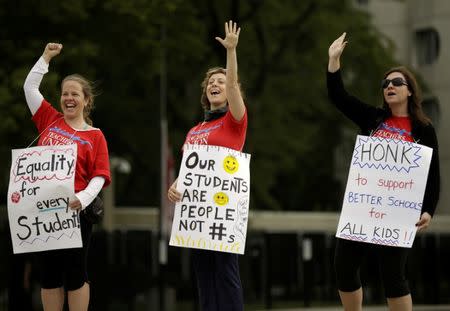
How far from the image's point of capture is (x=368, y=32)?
32.3m

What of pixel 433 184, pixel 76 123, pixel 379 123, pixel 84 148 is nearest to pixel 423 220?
pixel 433 184

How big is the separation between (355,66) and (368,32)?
0.97 meters

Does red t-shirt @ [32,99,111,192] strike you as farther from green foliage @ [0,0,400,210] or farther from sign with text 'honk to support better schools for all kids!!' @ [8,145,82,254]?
green foliage @ [0,0,400,210]

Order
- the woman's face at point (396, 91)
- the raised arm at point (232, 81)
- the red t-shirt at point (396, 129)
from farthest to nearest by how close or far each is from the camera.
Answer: the red t-shirt at point (396, 129), the woman's face at point (396, 91), the raised arm at point (232, 81)

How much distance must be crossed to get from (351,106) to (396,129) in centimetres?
38

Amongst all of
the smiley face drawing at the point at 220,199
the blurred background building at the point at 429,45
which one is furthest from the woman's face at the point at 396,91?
the blurred background building at the point at 429,45

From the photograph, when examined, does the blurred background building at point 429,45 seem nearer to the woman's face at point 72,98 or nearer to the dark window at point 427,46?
the dark window at point 427,46

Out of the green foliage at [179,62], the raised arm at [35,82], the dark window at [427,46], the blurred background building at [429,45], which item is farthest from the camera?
the dark window at [427,46]

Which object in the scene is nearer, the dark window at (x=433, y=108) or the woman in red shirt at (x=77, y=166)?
the woman in red shirt at (x=77, y=166)

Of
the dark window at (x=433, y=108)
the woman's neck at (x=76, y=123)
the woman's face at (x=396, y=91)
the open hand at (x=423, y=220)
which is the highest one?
the dark window at (x=433, y=108)

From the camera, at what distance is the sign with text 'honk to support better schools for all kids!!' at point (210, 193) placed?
352 inches

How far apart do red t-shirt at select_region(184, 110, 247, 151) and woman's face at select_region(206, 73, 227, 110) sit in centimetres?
13

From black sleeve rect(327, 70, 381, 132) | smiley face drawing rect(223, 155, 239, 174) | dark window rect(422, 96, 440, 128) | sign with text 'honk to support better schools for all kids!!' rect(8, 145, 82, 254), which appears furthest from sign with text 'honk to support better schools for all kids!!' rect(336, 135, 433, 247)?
dark window rect(422, 96, 440, 128)

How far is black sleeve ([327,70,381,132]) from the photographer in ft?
30.3
